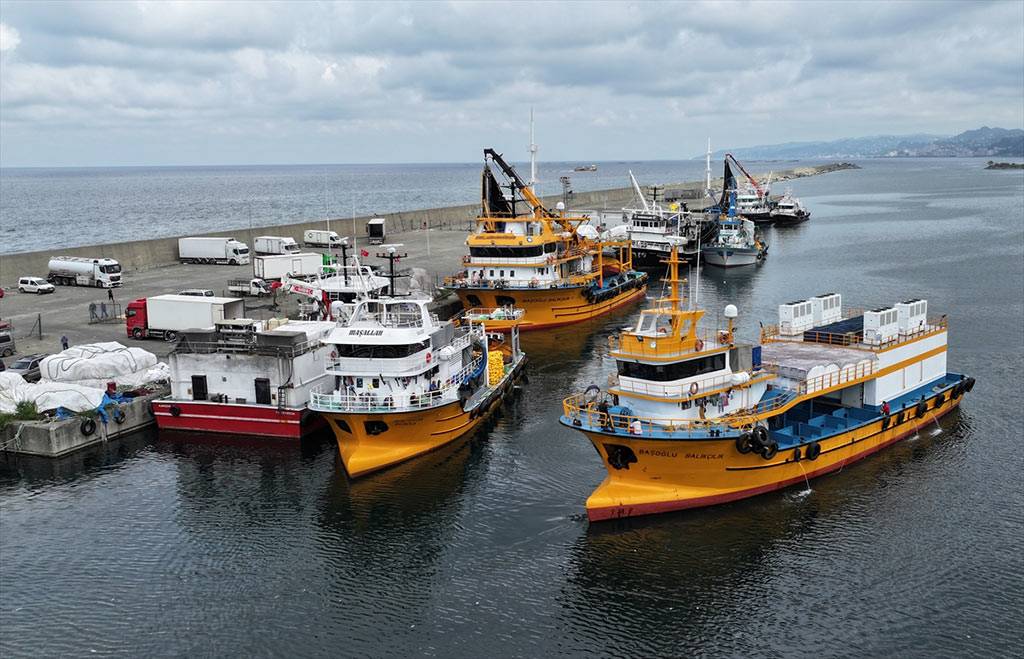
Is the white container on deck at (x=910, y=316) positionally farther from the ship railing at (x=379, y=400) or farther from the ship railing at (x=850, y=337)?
the ship railing at (x=379, y=400)

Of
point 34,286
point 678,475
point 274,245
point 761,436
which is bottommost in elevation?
point 678,475

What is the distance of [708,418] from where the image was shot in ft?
90.2

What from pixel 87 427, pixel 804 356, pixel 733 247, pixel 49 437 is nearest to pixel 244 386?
pixel 87 427

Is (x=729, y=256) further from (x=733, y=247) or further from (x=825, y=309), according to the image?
(x=825, y=309)

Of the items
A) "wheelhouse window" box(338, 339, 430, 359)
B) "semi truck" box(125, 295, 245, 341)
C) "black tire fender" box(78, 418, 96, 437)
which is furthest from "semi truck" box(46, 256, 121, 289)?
"wheelhouse window" box(338, 339, 430, 359)

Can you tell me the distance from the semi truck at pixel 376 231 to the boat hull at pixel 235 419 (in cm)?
5794

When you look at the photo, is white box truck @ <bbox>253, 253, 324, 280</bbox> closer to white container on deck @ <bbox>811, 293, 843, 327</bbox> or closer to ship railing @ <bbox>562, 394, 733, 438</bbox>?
white container on deck @ <bbox>811, 293, 843, 327</bbox>

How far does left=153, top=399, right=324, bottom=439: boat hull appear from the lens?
3462 centimetres

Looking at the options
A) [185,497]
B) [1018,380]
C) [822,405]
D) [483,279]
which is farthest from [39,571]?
[1018,380]

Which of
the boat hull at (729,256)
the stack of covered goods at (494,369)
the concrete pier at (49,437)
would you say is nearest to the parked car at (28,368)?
the concrete pier at (49,437)

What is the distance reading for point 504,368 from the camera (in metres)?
42.1

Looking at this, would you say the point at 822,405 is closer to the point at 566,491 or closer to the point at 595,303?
the point at 566,491

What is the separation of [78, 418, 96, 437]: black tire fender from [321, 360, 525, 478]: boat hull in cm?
1026

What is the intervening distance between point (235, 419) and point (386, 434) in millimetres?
7545
